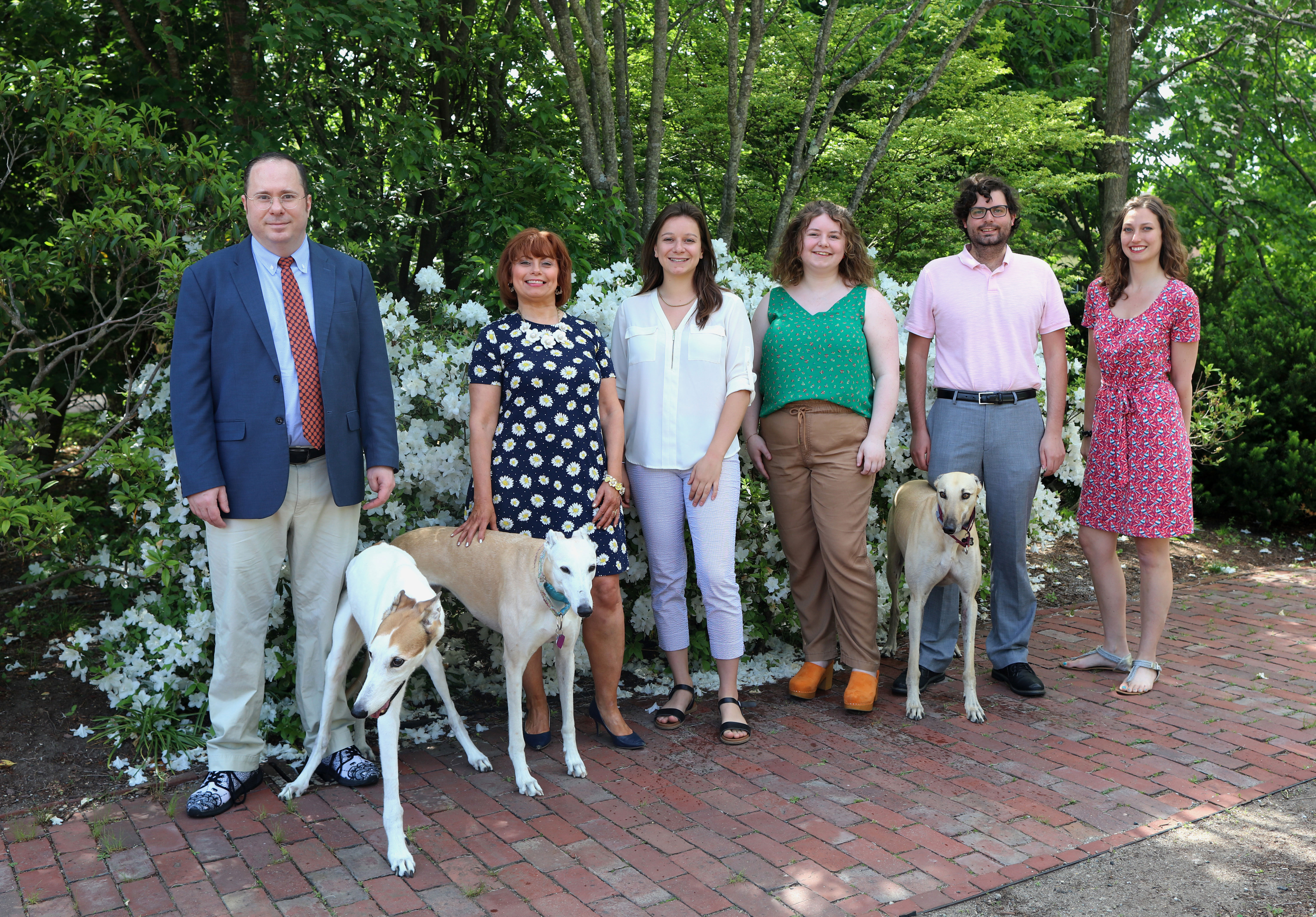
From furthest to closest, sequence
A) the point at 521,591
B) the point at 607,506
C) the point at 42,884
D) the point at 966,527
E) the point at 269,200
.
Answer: the point at 966,527
the point at 607,506
the point at 521,591
the point at 269,200
the point at 42,884

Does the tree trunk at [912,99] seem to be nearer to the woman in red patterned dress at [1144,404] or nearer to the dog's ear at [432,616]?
the woman in red patterned dress at [1144,404]

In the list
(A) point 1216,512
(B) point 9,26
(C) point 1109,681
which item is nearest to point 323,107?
(B) point 9,26

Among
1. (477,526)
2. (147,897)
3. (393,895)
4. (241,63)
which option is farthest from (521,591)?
(241,63)

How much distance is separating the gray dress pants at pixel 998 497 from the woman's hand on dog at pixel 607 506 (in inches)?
66.3

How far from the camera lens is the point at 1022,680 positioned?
17.0 ft

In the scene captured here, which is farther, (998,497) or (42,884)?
(998,497)

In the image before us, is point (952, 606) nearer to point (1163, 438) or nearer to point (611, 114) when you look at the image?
point (1163, 438)

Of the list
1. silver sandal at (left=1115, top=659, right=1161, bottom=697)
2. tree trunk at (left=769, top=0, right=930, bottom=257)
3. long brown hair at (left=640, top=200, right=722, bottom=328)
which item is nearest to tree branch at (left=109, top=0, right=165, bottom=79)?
long brown hair at (left=640, top=200, right=722, bottom=328)

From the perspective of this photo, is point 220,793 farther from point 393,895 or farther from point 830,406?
point 830,406

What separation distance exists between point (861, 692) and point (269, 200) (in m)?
3.42

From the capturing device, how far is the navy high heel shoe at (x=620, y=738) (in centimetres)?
455

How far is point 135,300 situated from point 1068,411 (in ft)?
18.7

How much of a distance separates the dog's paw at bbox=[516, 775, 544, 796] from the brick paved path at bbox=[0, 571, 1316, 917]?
Answer: 27 mm

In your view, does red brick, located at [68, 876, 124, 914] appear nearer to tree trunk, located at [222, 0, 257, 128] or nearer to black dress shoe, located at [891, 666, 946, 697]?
black dress shoe, located at [891, 666, 946, 697]
